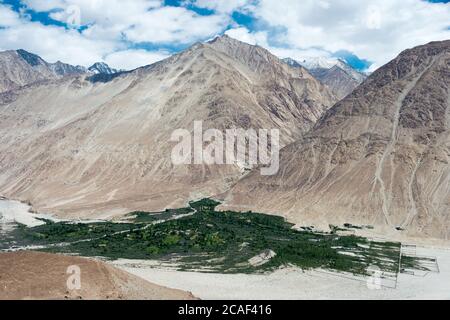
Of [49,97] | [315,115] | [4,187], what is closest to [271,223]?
[4,187]

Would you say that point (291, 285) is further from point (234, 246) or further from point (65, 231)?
point (65, 231)

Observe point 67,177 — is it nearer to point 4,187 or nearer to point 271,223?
point 4,187

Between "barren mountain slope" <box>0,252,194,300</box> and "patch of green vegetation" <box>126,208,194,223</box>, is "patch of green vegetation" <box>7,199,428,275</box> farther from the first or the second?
"barren mountain slope" <box>0,252,194,300</box>

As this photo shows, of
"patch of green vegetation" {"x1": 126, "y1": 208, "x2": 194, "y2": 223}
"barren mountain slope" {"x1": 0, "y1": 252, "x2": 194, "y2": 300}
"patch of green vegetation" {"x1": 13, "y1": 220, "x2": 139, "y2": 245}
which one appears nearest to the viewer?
"barren mountain slope" {"x1": 0, "y1": 252, "x2": 194, "y2": 300}

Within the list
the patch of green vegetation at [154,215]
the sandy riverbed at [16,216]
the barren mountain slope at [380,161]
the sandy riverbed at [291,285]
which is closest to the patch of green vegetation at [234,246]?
the sandy riverbed at [291,285]

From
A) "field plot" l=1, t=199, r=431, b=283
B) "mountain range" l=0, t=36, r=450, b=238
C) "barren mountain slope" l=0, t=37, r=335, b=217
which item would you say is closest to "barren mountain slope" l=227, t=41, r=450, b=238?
"mountain range" l=0, t=36, r=450, b=238

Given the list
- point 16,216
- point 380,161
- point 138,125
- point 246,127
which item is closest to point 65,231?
point 16,216
